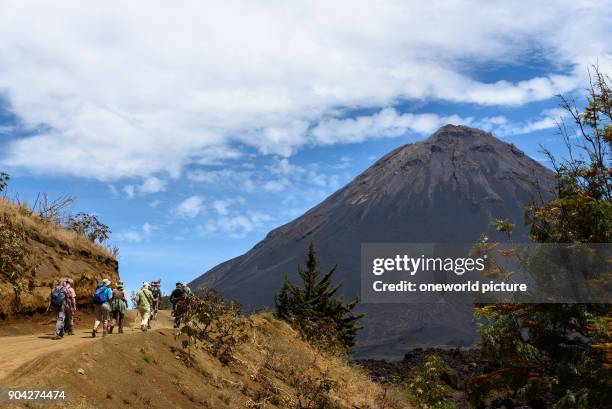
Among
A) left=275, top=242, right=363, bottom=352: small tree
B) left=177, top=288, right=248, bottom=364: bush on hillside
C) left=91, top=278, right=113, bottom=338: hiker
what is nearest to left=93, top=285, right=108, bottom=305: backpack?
left=91, top=278, right=113, bottom=338: hiker

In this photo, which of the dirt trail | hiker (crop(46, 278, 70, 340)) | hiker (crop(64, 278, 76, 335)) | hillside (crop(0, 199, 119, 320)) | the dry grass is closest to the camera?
the dirt trail

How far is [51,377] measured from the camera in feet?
34.5

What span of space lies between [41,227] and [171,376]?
44.7 ft

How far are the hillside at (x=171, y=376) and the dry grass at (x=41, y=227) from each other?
686 centimetres

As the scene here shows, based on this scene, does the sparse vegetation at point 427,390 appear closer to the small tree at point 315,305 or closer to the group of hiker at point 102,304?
the small tree at point 315,305

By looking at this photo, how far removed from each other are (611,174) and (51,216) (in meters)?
22.9

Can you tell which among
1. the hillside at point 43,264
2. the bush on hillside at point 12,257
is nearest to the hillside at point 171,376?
the hillside at point 43,264

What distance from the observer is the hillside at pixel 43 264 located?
2030 centimetres

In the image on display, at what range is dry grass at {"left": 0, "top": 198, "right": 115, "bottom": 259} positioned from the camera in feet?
78.1

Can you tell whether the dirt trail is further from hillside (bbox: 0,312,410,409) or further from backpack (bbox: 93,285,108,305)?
backpack (bbox: 93,285,108,305)

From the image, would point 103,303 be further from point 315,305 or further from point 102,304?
point 315,305

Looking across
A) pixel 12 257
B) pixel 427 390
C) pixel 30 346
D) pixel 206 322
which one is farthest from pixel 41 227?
pixel 427 390

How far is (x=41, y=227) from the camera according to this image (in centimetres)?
2491

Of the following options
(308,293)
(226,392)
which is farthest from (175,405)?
(308,293)
